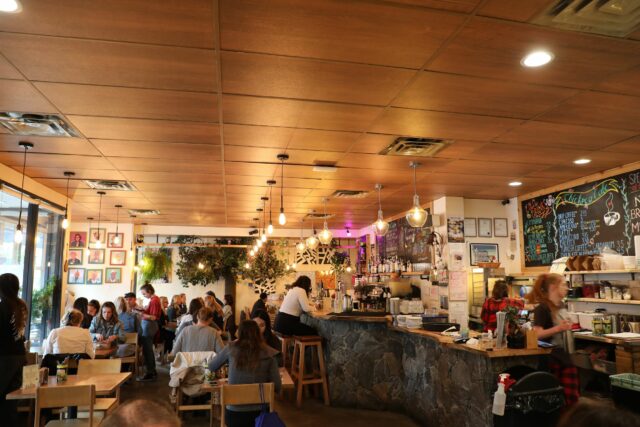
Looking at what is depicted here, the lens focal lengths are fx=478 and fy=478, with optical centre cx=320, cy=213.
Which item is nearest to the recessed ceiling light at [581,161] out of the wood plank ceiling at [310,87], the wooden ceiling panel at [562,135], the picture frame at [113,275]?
the wood plank ceiling at [310,87]

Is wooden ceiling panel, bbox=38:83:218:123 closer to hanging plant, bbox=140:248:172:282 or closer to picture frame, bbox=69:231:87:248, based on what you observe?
picture frame, bbox=69:231:87:248

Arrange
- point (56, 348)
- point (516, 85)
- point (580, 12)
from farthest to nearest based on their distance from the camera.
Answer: point (56, 348), point (516, 85), point (580, 12)

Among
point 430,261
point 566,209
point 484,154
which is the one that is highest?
point 484,154

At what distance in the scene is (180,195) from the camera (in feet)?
27.3

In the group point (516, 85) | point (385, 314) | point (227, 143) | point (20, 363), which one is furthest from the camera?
A: point (385, 314)

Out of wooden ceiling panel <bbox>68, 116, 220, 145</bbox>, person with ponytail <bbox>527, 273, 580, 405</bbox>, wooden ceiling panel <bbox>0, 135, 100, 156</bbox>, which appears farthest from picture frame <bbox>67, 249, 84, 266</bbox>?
person with ponytail <bbox>527, 273, 580, 405</bbox>

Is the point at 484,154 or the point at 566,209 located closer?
the point at 484,154

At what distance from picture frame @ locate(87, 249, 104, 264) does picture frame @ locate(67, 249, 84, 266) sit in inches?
8.4

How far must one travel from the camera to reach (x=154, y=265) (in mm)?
14102

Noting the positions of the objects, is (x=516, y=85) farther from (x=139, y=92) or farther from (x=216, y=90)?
(x=139, y=92)

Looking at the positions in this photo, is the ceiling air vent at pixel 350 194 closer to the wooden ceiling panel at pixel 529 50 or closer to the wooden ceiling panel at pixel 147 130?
the wooden ceiling panel at pixel 147 130

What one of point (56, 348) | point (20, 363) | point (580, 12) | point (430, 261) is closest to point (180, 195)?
point (56, 348)

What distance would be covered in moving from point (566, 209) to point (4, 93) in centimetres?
711

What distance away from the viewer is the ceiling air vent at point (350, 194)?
786 cm
